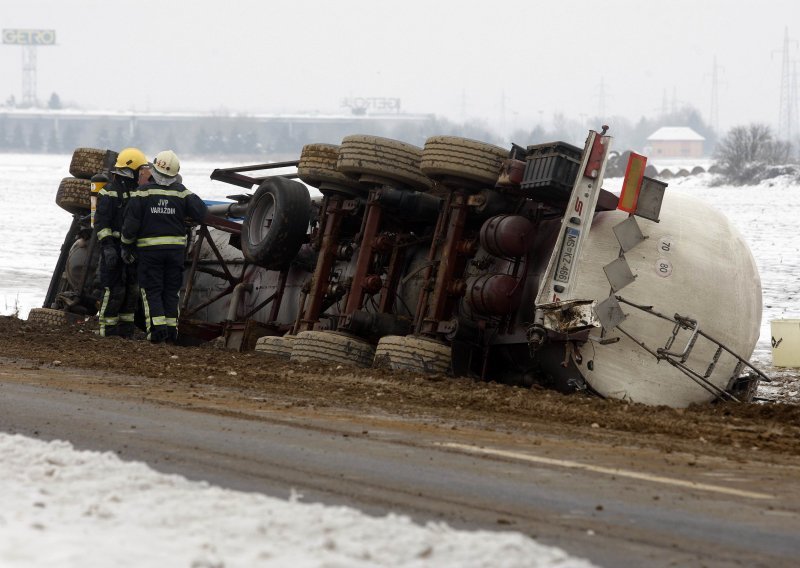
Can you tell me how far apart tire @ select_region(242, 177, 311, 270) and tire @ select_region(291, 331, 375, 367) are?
5.74ft

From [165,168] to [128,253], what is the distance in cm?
94

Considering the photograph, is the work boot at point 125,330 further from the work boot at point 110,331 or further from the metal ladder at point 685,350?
the metal ladder at point 685,350

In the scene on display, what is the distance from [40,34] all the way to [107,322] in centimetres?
19008

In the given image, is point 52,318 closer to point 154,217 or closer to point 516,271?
point 154,217

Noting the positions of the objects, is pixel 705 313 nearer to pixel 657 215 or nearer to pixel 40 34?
pixel 657 215

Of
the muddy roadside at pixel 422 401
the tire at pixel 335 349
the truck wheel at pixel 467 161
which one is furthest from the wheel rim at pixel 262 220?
the truck wheel at pixel 467 161

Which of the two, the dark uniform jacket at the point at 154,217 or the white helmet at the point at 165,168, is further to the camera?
the white helmet at the point at 165,168

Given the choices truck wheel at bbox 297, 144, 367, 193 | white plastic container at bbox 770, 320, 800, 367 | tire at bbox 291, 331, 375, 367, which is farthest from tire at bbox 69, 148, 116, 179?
white plastic container at bbox 770, 320, 800, 367

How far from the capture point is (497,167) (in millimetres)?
10484

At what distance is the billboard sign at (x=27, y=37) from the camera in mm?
192375

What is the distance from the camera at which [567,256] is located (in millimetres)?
9500

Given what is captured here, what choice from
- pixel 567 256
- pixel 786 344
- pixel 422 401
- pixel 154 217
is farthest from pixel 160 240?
pixel 786 344

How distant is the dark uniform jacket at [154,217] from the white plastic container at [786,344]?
6237 millimetres

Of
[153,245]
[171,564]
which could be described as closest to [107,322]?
[153,245]
